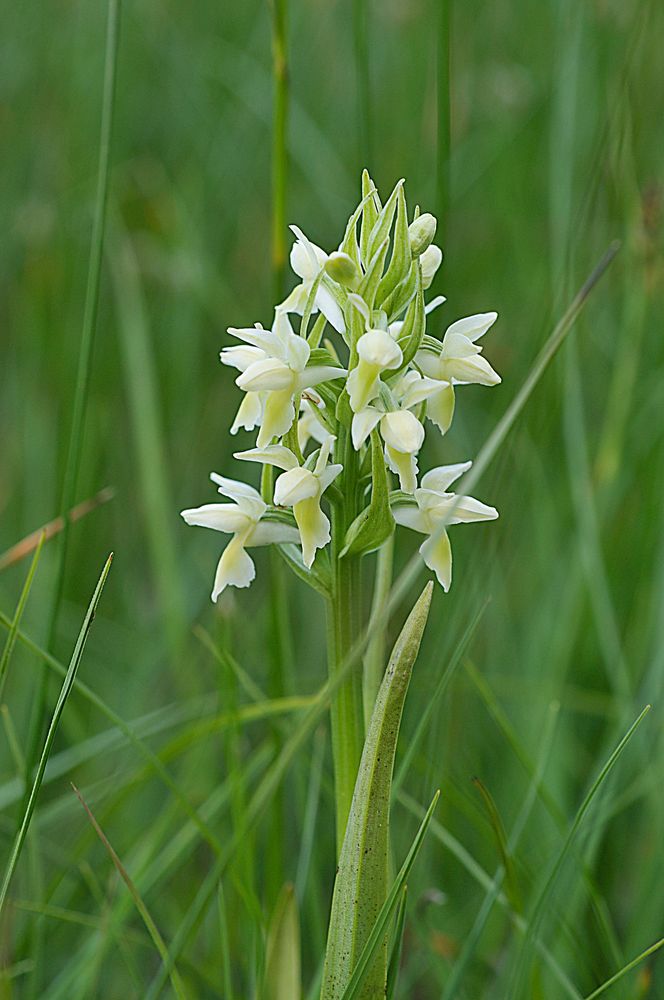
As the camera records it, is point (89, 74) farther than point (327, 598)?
Yes

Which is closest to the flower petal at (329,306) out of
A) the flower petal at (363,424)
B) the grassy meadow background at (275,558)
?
the flower petal at (363,424)

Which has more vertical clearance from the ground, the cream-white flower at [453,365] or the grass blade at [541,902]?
the cream-white flower at [453,365]

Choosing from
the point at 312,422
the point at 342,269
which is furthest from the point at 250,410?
the point at 342,269

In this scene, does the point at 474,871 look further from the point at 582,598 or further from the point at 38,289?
the point at 38,289

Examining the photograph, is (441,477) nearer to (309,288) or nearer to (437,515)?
(437,515)

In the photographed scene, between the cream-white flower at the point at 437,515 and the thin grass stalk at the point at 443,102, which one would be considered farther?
the thin grass stalk at the point at 443,102

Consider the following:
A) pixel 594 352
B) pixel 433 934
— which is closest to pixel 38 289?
pixel 594 352

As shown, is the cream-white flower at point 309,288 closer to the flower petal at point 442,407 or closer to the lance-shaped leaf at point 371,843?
the flower petal at point 442,407
